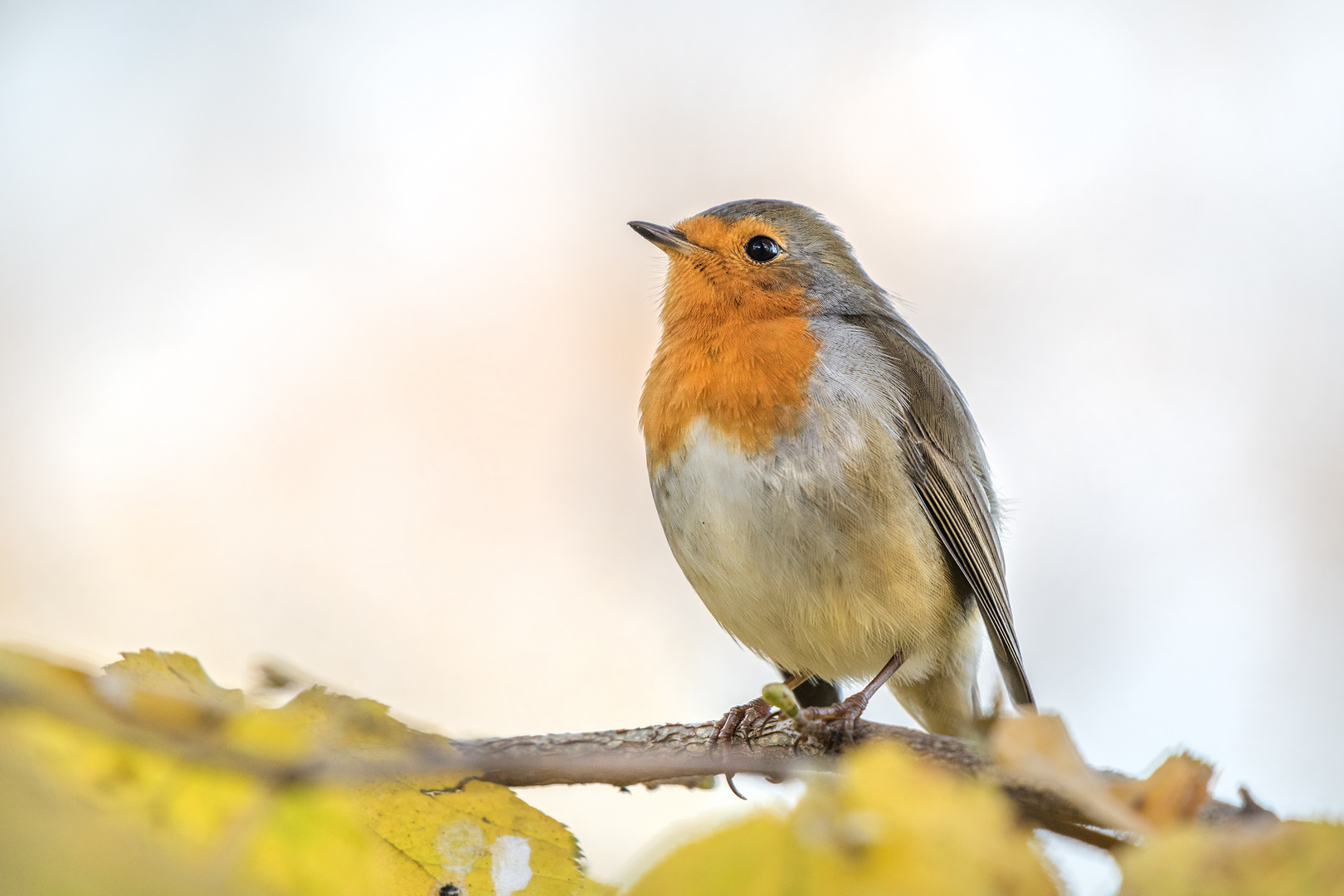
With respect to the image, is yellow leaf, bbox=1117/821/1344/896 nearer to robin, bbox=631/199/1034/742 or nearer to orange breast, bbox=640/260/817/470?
robin, bbox=631/199/1034/742

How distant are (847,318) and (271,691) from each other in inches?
79.1

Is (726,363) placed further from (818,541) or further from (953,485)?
(953,485)

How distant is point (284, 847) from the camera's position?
672 millimetres

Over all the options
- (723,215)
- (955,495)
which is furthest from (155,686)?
(723,215)

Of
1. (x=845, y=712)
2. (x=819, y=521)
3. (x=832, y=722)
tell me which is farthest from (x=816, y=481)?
(x=832, y=722)

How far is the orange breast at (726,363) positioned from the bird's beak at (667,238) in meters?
0.05

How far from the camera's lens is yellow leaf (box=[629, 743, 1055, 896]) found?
51 cm

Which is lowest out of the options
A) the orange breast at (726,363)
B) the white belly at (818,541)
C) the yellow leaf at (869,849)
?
the yellow leaf at (869,849)

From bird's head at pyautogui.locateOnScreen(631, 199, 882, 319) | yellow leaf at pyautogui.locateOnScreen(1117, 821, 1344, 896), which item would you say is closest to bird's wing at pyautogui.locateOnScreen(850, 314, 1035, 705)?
bird's head at pyautogui.locateOnScreen(631, 199, 882, 319)

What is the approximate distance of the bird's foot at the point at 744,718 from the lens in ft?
6.98

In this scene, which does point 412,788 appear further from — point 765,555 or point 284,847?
point 765,555

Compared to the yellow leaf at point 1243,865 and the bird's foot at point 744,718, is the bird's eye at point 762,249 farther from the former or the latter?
the yellow leaf at point 1243,865

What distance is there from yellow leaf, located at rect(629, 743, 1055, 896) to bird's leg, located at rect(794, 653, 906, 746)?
0.40m

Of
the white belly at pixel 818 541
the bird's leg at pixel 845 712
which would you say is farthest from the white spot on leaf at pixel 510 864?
the white belly at pixel 818 541
